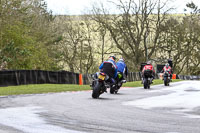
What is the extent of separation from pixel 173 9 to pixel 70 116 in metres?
50.9

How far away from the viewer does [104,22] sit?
60625 mm

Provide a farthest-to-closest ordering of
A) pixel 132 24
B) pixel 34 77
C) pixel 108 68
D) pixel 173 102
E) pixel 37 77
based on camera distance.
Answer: pixel 132 24 < pixel 37 77 < pixel 34 77 < pixel 108 68 < pixel 173 102

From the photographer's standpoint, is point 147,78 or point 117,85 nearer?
point 117,85

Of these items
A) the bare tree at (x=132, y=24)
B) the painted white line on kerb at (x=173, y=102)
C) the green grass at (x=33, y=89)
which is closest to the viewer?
the painted white line on kerb at (x=173, y=102)

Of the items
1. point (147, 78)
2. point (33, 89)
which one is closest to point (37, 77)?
point (33, 89)

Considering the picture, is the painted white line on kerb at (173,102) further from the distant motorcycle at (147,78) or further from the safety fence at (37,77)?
the safety fence at (37,77)

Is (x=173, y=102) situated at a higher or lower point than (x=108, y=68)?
lower

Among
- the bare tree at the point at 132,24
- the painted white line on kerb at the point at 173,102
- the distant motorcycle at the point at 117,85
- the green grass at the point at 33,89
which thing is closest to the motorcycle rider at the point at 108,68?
the painted white line on kerb at the point at 173,102

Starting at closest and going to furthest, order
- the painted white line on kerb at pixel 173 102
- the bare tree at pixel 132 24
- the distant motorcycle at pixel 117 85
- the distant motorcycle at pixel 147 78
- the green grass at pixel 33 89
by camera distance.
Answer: the painted white line on kerb at pixel 173 102, the distant motorcycle at pixel 117 85, the green grass at pixel 33 89, the distant motorcycle at pixel 147 78, the bare tree at pixel 132 24

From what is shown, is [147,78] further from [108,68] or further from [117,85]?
[108,68]

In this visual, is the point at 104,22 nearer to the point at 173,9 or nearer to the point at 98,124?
the point at 173,9

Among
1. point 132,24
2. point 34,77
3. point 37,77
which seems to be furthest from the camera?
point 132,24

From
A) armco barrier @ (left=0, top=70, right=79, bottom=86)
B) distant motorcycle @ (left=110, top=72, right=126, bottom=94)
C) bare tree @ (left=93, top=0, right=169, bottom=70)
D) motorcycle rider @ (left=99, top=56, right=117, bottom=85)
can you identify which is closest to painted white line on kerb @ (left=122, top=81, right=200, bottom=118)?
motorcycle rider @ (left=99, top=56, right=117, bottom=85)

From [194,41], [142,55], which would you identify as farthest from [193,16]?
[142,55]
